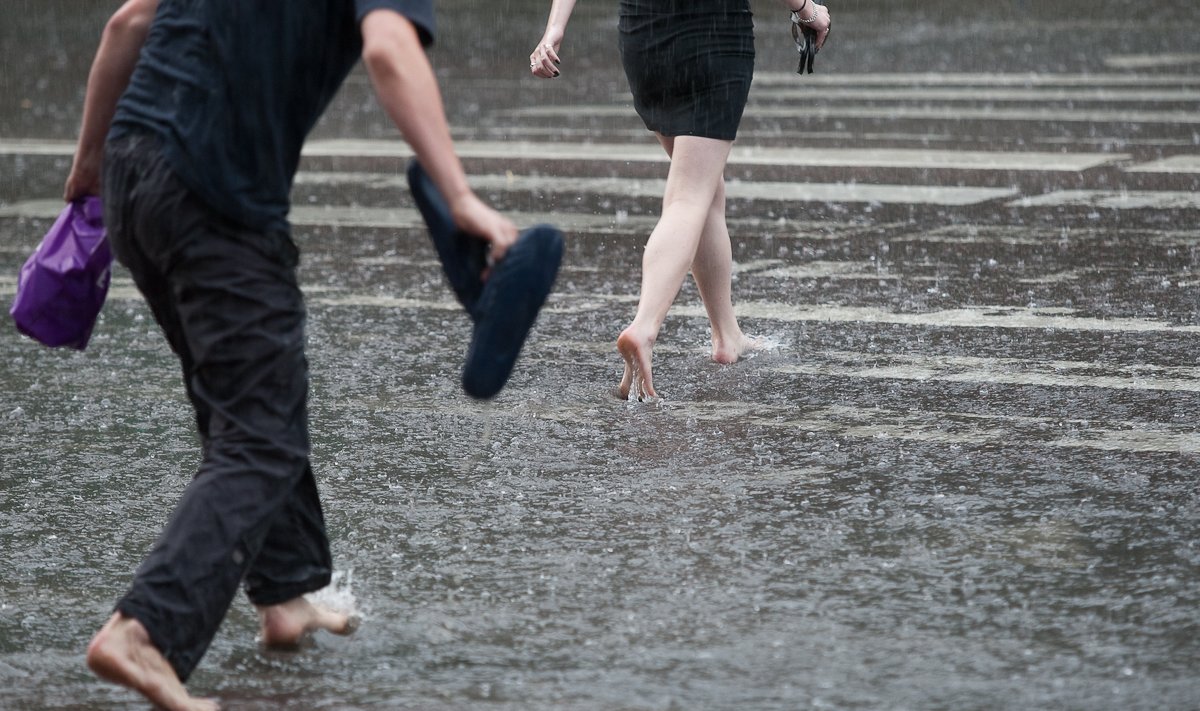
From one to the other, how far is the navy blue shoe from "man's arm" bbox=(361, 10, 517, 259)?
0.08 feet

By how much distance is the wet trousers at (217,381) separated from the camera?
11.2 feet

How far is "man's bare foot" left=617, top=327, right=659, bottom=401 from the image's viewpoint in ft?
18.9

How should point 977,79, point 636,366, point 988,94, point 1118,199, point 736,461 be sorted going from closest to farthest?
point 736,461 → point 636,366 → point 1118,199 → point 988,94 → point 977,79

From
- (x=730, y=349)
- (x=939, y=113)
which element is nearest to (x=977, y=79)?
(x=939, y=113)

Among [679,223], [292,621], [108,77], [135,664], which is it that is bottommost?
[679,223]

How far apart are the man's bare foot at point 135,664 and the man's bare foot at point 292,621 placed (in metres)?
0.37

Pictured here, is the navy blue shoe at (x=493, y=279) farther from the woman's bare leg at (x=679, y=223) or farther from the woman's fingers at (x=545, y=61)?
the woman's fingers at (x=545, y=61)

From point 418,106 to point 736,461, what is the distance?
2074mm

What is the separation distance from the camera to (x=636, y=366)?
5.82 meters

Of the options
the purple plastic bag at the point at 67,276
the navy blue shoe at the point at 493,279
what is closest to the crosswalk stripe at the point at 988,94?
the purple plastic bag at the point at 67,276

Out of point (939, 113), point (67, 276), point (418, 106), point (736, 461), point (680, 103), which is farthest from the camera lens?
point (939, 113)

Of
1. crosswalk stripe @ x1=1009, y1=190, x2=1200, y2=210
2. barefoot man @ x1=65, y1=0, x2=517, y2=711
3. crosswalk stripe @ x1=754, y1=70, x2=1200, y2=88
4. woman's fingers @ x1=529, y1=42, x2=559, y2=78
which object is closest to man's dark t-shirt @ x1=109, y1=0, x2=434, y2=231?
barefoot man @ x1=65, y1=0, x2=517, y2=711

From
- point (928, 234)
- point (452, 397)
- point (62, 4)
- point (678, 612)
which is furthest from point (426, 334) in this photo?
point (62, 4)

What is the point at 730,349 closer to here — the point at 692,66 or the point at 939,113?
the point at 692,66
